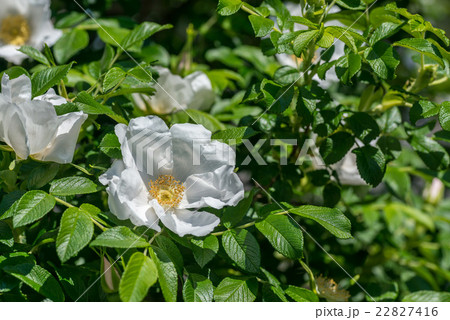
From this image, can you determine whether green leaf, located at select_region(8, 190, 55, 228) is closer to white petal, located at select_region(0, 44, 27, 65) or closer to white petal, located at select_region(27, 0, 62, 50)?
white petal, located at select_region(0, 44, 27, 65)

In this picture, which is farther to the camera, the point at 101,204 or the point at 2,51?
the point at 2,51

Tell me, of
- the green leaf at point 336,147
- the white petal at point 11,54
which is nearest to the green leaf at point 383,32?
the green leaf at point 336,147

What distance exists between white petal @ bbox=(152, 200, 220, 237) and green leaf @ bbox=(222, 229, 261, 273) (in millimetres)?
44

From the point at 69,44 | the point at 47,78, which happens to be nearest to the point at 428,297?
the point at 47,78

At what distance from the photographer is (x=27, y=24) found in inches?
60.0

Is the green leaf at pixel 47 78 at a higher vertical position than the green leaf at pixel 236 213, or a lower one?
higher

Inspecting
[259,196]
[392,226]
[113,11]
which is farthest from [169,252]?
[113,11]

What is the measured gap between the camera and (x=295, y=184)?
137cm

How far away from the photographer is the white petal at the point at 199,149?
1.01 metres

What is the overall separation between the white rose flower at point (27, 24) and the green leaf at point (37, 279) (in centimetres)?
78

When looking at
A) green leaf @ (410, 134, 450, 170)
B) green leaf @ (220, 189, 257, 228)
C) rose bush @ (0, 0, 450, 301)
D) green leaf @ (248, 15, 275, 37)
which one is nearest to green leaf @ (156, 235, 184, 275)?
rose bush @ (0, 0, 450, 301)

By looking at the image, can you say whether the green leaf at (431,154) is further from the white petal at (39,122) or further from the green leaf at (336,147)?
the white petal at (39,122)

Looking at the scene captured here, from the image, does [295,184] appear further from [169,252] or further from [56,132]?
[56,132]

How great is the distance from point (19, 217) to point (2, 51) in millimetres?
672
